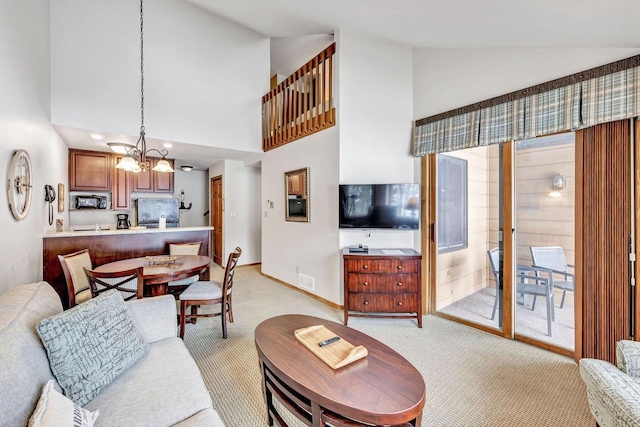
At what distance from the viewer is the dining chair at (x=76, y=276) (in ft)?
8.22

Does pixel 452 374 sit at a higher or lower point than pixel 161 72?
lower

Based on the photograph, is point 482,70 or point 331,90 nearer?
point 482,70

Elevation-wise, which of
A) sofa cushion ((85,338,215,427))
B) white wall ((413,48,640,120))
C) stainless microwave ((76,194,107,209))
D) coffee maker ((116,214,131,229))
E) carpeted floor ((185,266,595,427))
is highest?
white wall ((413,48,640,120))

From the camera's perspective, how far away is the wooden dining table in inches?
102

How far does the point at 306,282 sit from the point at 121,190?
3.93 metres

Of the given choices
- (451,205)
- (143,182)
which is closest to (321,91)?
(451,205)

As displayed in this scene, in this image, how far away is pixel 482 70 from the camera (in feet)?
9.62

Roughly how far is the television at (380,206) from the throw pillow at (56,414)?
2814 mm

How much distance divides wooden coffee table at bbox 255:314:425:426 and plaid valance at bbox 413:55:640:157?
2.43 meters

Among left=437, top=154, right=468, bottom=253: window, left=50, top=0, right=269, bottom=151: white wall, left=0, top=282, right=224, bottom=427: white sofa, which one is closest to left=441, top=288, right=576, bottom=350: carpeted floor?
left=437, top=154, right=468, bottom=253: window

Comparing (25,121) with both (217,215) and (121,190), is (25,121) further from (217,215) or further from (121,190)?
(217,215)

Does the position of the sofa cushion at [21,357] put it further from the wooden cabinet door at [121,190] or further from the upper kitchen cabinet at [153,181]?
the upper kitchen cabinet at [153,181]

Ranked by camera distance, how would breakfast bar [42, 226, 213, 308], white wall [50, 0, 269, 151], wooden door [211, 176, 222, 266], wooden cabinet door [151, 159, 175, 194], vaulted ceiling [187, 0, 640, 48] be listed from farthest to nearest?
1. wooden door [211, 176, 222, 266]
2. wooden cabinet door [151, 159, 175, 194]
3. white wall [50, 0, 269, 151]
4. breakfast bar [42, 226, 213, 308]
5. vaulted ceiling [187, 0, 640, 48]

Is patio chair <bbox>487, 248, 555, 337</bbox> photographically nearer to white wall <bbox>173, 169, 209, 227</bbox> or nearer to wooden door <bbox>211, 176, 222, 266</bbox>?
wooden door <bbox>211, 176, 222, 266</bbox>
